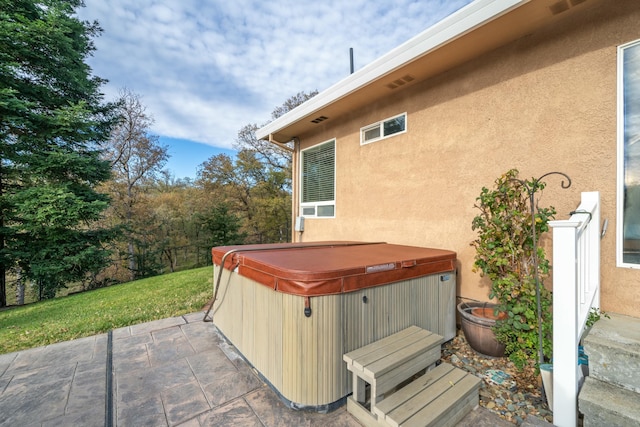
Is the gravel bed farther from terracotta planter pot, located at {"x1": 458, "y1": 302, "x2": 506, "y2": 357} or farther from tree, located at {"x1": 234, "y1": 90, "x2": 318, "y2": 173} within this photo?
tree, located at {"x1": 234, "y1": 90, "x2": 318, "y2": 173}

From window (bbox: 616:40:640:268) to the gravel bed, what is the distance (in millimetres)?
1316

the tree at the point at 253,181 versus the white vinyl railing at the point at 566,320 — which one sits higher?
the tree at the point at 253,181

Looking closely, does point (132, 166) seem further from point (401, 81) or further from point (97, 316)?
point (401, 81)

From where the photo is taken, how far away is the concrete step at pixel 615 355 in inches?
62.3

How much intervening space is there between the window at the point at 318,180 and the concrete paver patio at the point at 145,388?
3295 mm

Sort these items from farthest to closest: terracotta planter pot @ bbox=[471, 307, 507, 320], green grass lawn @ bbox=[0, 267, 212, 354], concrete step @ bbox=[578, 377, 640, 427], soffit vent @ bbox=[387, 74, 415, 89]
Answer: soffit vent @ bbox=[387, 74, 415, 89] < green grass lawn @ bbox=[0, 267, 212, 354] < terracotta planter pot @ bbox=[471, 307, 507, 320] < concrete step @ bbox=[578, 377, 640, 427]

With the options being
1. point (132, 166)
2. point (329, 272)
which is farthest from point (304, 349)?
point (132, 166)

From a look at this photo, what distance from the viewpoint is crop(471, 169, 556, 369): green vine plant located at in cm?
218

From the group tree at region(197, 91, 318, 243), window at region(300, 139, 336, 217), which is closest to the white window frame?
window at region(300, 139, 336, 217)

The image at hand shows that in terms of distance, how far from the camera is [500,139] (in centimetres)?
296

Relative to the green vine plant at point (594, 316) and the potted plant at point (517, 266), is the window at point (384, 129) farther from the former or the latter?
the green vine plant at point (594, 316)

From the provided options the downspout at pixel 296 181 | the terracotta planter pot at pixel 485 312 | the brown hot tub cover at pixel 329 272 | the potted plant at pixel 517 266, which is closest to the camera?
the brown hot tub cover at pixel 329 272

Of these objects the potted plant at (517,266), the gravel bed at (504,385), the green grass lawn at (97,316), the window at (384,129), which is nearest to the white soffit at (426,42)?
the window at (384,129)

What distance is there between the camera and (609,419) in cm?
147
